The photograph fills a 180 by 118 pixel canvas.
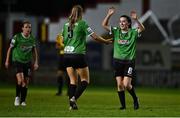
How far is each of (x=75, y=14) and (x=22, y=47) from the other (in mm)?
2773

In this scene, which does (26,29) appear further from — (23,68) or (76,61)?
(76,61)

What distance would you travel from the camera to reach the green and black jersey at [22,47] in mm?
18328

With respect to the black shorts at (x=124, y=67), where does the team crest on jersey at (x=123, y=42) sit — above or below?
above

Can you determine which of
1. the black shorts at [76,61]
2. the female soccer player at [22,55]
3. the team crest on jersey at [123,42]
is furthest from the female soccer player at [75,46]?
the female soccer player at [22,55]

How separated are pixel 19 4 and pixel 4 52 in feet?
15.3

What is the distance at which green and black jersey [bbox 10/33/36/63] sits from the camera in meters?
18.3

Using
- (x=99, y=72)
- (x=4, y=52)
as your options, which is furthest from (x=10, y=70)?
(x=99, y=72)

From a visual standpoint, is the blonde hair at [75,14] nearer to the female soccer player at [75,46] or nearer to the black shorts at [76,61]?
the female soccer player at [75,46]

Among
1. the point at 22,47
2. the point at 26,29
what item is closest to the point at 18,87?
the point at 22,47

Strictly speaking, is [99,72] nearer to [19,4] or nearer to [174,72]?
[174,72]

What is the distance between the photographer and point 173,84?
117ft

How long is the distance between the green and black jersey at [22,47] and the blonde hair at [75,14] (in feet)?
8.03

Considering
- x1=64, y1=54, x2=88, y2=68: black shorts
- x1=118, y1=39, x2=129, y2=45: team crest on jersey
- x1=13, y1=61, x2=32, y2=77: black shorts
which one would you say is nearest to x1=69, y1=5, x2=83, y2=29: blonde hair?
x1=64, y1=54, x2=88, y2=68: black shorts

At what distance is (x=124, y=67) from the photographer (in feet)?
54.1
